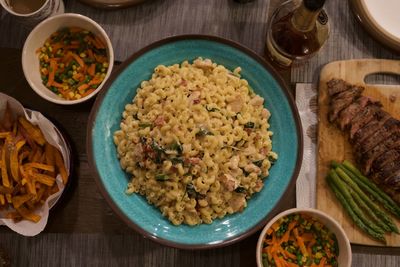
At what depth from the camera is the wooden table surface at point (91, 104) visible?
191 cm

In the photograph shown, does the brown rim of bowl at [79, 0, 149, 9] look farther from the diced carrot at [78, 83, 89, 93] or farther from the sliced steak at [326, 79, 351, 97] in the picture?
the sliced steak at [326, 79, 351, 97]

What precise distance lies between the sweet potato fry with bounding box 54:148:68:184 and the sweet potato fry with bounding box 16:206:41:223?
0.63 feet

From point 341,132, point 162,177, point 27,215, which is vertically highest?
point 341,132

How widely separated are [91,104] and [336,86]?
1.13 meters

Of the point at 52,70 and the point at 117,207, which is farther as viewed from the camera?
the point at 52,70

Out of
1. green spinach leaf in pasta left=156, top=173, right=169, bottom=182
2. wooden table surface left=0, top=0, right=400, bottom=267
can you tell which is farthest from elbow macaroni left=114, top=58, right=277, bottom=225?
wooden table surface left=0, top=0, right=400, bottom=267

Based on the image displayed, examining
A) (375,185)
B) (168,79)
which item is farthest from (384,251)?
(168,79)

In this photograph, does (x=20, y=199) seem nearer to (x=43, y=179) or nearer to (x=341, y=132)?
(x=43, y=179)

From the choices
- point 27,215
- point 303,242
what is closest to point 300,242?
point 303,242

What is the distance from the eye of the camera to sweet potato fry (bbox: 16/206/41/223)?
1774mm

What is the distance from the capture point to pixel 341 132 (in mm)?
1941

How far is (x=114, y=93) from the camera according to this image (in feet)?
5.75

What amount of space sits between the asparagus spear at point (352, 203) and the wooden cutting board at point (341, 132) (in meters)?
0.05

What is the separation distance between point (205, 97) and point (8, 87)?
98cm
